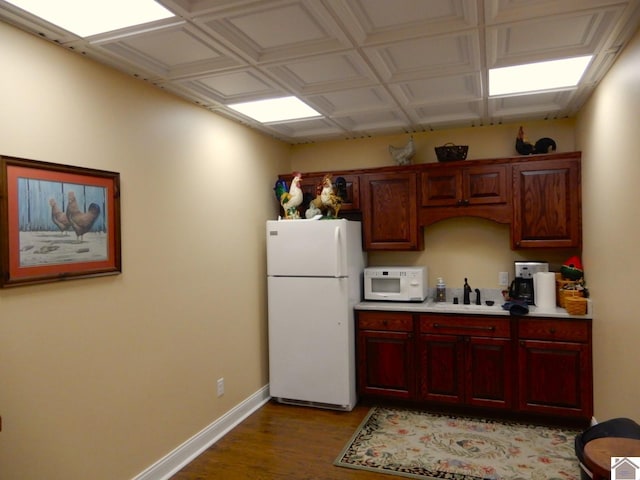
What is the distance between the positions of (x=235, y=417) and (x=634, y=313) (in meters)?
2.83

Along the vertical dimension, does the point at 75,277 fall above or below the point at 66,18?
below

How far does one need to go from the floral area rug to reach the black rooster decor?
7.28ft

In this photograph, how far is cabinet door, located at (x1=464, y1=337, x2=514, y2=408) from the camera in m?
3.44

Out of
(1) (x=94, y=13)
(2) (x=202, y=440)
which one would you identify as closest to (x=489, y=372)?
(2) (x=202, y=440)

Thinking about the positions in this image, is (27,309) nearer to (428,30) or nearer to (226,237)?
(226,237)

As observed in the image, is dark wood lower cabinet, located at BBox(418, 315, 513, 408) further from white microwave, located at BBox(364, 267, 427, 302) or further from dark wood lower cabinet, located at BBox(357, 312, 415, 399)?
white microwave, located at BBox(364, 267, 427, 302)

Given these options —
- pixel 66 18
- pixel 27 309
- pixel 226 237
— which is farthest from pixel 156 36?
pixel 226 237

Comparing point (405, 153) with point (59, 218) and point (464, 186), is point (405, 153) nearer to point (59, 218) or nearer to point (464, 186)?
point (464, 186)

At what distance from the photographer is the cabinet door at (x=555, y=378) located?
324 cm

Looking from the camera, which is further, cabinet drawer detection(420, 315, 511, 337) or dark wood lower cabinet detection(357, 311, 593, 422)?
cabinet drawer detection(420, 315, 511, 337)

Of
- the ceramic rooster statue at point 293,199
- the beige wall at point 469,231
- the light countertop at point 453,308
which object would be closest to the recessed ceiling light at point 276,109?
the ceramic rooster statue at point 293,199

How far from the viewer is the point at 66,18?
6.29 ft

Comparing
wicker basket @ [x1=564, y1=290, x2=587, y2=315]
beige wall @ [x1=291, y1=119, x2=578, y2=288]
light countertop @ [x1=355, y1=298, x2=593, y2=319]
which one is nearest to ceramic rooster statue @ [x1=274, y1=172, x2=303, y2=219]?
beige wall @ [x1=291, y1=119, x2=578, y2=288]

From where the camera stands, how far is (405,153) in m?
3.98
